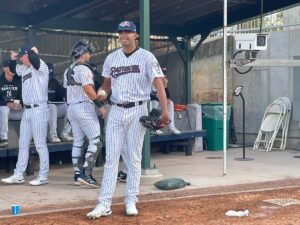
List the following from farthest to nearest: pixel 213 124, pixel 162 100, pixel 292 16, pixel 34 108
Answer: pixel 292 16 < pixel 213 124 < pixel 34 108 < pixel 162 100

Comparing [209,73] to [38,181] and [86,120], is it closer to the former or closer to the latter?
[86,120]

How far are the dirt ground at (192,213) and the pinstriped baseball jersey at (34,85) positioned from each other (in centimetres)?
214

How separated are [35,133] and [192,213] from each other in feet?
9.24

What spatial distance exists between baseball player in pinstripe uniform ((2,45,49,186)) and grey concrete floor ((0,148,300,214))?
357 millimetres

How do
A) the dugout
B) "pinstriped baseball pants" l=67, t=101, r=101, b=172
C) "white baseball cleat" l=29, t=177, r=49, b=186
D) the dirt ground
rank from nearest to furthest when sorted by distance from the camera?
the dirt ground
"pinstriped baseball pants" l=67, t=101, r=101, b=172
"white baseball cleat" l=29, t=177, r=49, b=186
the dugout

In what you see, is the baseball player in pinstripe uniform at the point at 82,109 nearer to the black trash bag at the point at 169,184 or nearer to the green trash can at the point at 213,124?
the black trash bag at the point at 169,184

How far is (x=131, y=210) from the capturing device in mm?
6320

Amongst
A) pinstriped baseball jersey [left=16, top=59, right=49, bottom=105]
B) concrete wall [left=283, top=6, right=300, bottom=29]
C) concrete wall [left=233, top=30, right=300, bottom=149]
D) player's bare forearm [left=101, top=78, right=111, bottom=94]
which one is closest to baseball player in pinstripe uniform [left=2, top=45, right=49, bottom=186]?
pinstriped baseball jersey [left=16, top=59, right=49, bottom=105]

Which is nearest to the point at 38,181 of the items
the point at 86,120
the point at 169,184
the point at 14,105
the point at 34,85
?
the point at 86,120

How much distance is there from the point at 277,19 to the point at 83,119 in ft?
33.5

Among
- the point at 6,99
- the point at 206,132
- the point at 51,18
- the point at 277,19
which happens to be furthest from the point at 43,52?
the point at 277,19

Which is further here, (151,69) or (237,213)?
(237,213)

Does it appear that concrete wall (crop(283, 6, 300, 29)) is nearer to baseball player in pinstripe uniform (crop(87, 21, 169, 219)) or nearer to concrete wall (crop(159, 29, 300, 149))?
concrete wall (crop(159, 29, 300, 149))

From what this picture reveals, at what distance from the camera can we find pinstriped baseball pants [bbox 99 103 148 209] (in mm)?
6289
